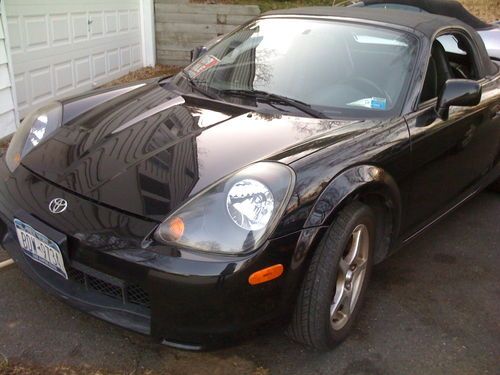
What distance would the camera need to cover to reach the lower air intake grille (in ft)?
6.77

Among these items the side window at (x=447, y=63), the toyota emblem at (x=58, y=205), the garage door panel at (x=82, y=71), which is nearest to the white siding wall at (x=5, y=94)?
the garage door panel at (x=82, y=71)

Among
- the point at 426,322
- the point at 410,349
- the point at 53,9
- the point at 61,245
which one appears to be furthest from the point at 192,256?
the point at 53,9

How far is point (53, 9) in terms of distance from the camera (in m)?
6.09

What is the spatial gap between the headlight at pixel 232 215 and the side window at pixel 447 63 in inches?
51.3

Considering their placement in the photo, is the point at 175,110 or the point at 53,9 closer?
the point at 175,110

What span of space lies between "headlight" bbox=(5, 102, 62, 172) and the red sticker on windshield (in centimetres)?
89

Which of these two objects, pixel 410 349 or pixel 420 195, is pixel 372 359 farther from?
pixel 420 195

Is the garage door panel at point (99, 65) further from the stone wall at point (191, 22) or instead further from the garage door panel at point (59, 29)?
the stone wall at point (191, 22)

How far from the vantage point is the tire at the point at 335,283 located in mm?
2203

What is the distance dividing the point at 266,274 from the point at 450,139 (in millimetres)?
1647

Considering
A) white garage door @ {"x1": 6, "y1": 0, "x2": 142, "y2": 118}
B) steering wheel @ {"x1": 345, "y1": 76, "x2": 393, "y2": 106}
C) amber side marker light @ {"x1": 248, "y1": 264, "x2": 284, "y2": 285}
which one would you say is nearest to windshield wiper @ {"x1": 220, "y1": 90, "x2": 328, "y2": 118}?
steering wheel @ {"x1": 345, "y1": 76, "x2": 393, "y2": 106}

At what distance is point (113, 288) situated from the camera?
2.13m

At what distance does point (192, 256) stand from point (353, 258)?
0.90 meters

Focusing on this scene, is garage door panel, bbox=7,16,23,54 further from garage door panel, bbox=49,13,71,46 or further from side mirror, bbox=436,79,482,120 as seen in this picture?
side mirror, bbox=436,79,482,120
